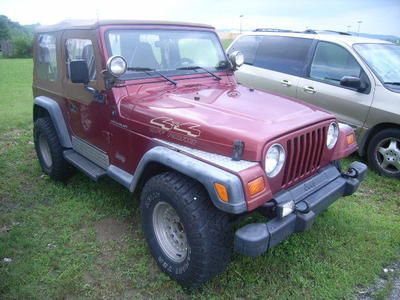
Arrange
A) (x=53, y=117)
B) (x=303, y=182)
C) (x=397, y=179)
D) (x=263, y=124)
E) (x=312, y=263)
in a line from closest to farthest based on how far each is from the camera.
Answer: (x=263, y=124), (x=303, y=182), (x=312, y=263), (x=53, y=117), (x=397, y=179)

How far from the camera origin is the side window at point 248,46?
6641 millimetres

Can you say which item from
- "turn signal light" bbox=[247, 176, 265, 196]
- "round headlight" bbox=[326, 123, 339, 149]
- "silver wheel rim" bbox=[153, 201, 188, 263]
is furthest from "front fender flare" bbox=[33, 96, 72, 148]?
"round headlight" bbox=[326, 123, 339, 149]

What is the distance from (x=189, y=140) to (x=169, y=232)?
2.77 ft

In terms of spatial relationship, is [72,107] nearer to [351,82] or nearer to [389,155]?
[351,82]

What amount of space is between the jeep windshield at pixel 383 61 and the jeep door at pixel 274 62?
0.84m

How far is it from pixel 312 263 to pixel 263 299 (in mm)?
636

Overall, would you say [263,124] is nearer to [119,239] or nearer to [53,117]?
[119,239]

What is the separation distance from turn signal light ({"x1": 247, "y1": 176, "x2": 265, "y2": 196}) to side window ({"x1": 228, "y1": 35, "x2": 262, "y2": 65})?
14.8ft

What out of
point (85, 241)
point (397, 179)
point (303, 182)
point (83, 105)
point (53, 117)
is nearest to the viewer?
point (303, 182)

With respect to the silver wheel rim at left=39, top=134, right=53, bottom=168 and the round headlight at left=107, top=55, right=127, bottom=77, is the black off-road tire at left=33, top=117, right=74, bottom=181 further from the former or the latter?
the round headlight at left=107, top=55, right=127, bottom=77

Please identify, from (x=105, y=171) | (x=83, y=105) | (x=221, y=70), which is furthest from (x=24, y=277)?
(x=221, y=70)

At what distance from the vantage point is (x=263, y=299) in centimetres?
288

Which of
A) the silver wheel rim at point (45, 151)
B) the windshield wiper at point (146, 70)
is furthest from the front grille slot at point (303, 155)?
the silver wheel rim at point (45, 151)

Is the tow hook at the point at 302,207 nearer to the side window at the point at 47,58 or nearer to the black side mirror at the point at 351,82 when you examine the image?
the black side mirror at the point at 351,82
